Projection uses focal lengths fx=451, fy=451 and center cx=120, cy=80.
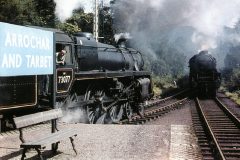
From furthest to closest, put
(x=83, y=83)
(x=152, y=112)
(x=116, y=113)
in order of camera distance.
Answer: (x=152, y=112)
(x=116, y=113)
(x=83, y=83)

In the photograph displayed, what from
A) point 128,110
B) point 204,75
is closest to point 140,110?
point 128,110

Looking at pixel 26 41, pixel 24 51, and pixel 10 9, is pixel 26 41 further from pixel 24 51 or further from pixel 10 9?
pixel 10 9

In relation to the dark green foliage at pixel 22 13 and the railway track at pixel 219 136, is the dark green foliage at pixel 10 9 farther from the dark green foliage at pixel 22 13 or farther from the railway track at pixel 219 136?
the railway track at pixel 219 136

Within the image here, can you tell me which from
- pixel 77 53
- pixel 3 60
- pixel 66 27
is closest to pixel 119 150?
pixel 3 60

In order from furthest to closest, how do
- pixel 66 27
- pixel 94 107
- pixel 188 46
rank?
pixel 188 46 < pixel 66 27 < pixel 94 107

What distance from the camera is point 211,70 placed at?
29625 mm

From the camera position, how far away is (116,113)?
53.2ft

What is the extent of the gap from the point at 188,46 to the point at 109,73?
123 ft

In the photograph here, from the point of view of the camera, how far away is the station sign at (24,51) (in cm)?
659

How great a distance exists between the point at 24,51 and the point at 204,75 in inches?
936

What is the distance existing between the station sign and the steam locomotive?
3 cm

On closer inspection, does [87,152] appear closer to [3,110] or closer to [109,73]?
[3,110]

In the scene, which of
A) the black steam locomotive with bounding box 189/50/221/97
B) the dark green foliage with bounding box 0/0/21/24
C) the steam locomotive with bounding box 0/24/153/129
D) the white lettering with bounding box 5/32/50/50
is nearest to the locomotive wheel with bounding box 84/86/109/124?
the steam locomotive with bounding box 0/24/153/129

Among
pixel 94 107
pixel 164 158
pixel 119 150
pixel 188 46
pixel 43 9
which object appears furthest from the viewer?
pixel 188 46
